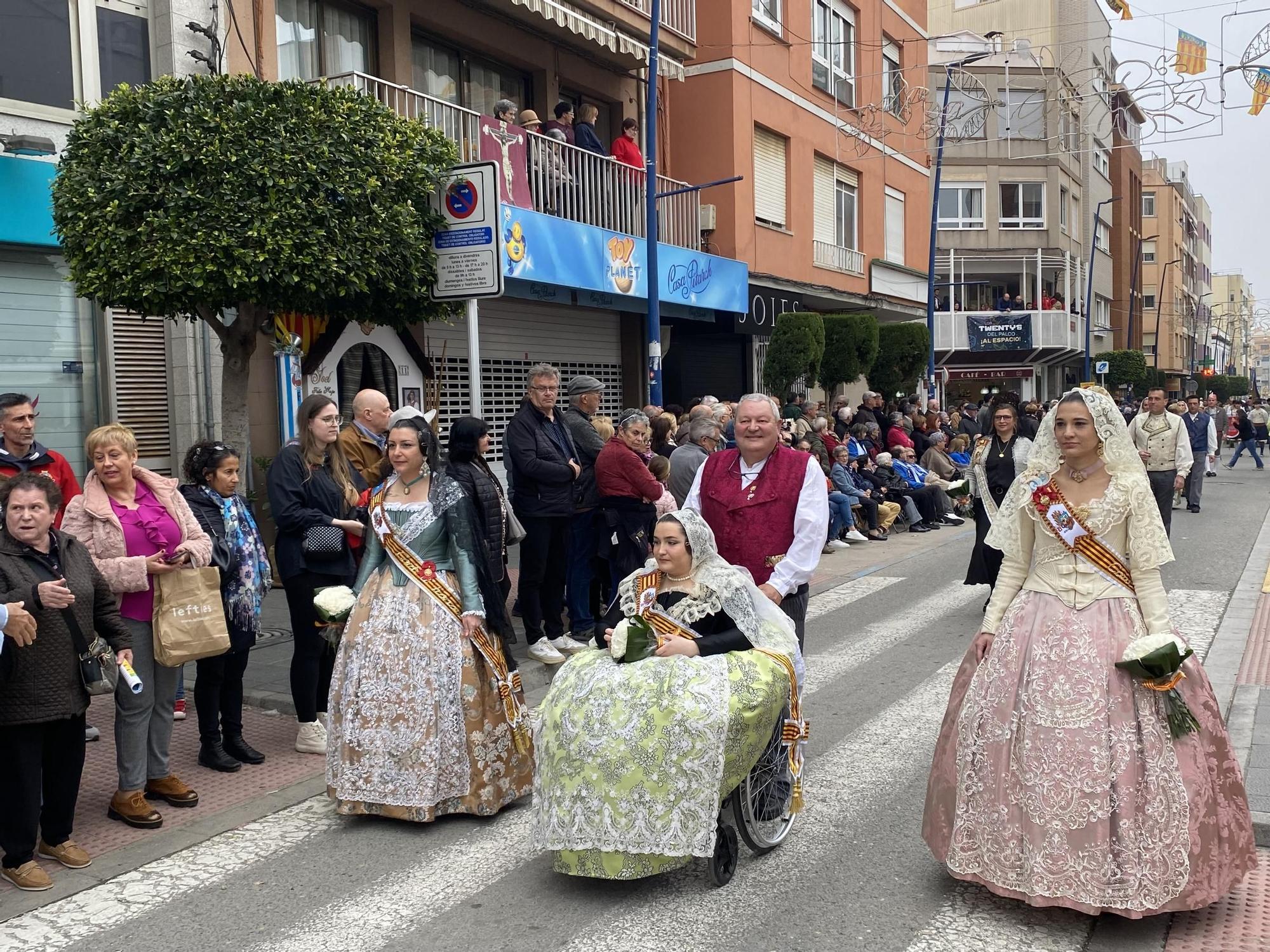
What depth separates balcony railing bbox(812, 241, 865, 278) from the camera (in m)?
21.8

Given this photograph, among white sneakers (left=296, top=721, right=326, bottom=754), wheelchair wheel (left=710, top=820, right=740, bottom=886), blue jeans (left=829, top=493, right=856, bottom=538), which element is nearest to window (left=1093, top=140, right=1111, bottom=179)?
blue jeans (left=829, top=493, right=856, bottom=538)

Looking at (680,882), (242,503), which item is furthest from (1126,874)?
(242,503)

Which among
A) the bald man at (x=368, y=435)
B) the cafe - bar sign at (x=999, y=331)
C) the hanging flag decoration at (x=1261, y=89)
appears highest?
the hanging flag decoration at (x=1261, y=89)

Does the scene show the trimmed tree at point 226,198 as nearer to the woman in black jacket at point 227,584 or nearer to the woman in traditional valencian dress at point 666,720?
the woman in black jacket at point 227,584

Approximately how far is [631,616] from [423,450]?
154 centimetres

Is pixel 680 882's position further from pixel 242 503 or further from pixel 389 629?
pixel 242 503

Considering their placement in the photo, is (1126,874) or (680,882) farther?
(680,882)

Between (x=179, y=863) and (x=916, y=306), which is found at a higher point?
(x=916, y=306)

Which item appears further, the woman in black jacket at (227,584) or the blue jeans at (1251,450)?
the blue jeans at (1251,450)

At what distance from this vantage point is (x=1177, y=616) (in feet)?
31.8

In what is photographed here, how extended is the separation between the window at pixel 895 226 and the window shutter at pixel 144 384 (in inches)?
692

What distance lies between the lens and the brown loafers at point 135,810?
5.33 meters

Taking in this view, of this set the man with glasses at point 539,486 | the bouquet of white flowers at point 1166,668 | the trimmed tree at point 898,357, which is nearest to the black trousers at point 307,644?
the man with glasses at point 539,486

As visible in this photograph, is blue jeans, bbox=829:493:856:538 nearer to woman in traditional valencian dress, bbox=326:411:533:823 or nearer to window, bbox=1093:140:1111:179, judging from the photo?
woman in traditional valencian dress, bbox=326:411:533:823
